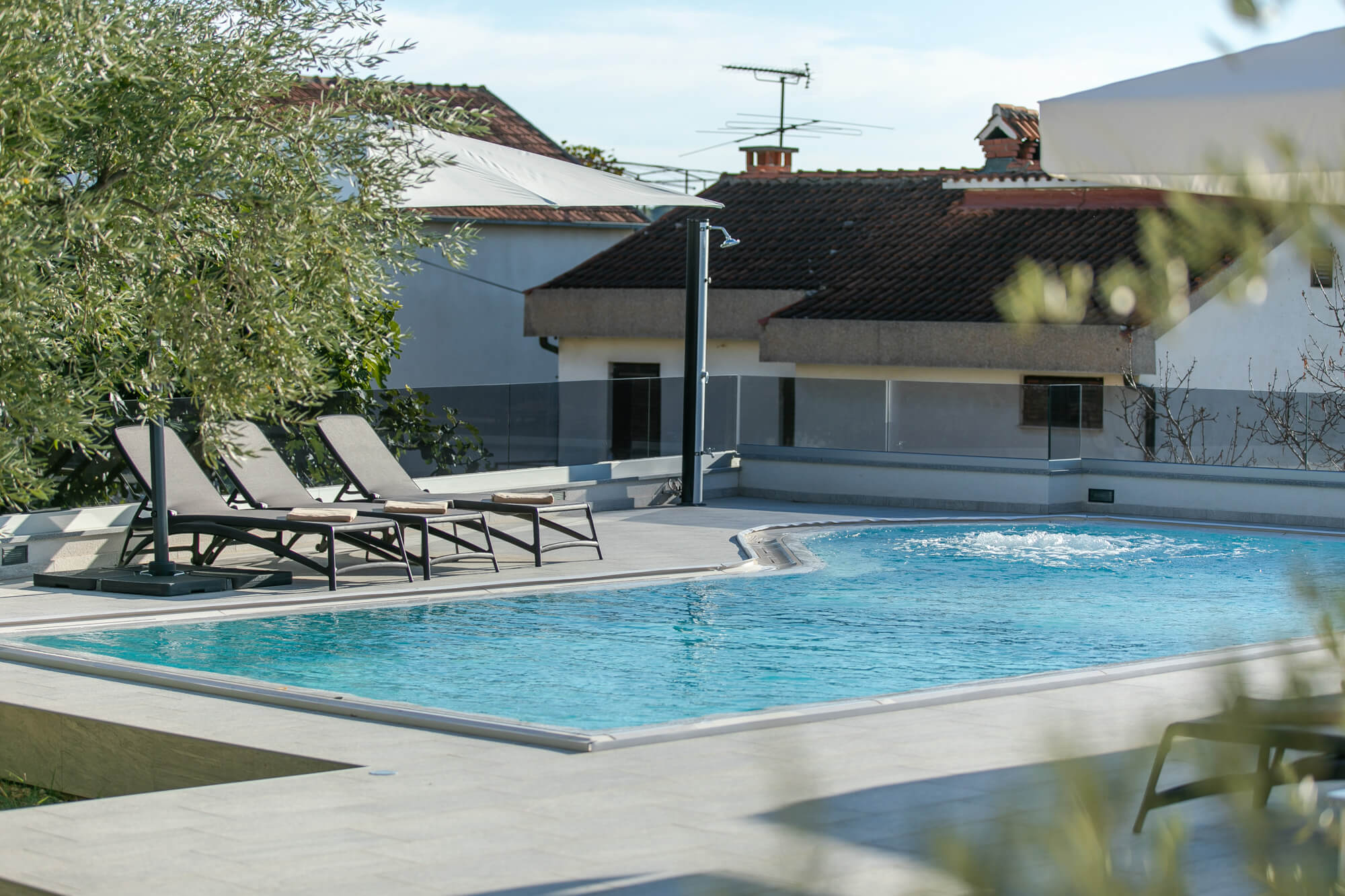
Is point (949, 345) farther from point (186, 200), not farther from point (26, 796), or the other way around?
point (26, 796)

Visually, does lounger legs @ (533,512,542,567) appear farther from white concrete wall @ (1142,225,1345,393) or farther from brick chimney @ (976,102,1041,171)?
brick chimney @ (976,102,1041,171)

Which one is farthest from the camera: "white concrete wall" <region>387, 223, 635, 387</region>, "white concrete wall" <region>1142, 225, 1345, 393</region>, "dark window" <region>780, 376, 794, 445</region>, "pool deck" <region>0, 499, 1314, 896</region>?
"white concrete wall" <region>387, 223, 635, 387</region>

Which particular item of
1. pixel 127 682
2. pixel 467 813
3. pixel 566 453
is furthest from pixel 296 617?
pixel 566 453

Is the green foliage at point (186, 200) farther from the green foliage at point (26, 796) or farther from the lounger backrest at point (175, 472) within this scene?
the lounger backrest at point (175, 472)

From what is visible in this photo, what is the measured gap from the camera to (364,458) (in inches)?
551

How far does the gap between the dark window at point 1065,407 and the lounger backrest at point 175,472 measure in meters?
10.3

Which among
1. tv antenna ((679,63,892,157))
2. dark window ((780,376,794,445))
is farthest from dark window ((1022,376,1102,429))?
tv antenna ((679,63,892,157))

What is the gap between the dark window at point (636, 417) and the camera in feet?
62.2

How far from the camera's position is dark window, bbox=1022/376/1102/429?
19.1 metres

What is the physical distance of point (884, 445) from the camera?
20156 millimetres

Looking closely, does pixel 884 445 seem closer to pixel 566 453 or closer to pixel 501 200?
pixel 566 453

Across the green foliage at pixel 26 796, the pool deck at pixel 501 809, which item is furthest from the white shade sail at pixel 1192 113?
the green foliage at pixel 26 796

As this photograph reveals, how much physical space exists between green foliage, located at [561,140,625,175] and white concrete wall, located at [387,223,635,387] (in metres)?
6.14

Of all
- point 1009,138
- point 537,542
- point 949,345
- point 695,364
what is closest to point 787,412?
point 695,364
